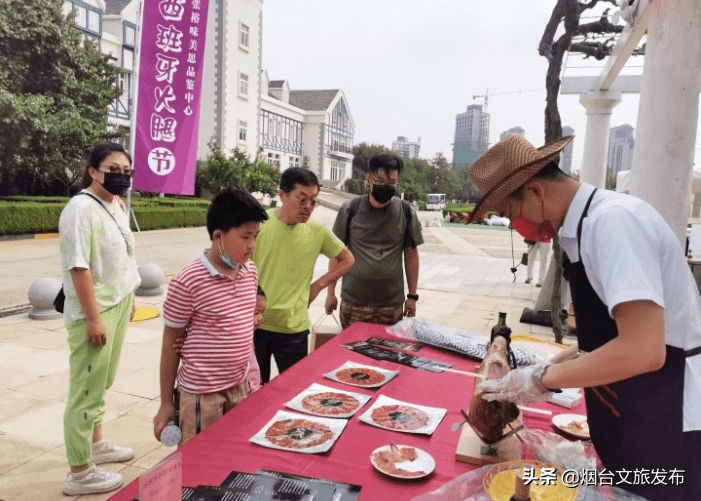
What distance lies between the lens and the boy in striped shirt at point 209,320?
2.01 meters

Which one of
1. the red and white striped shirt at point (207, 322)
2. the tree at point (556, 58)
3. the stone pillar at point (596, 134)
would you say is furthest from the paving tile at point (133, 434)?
the stone pillar at point (596, 134)

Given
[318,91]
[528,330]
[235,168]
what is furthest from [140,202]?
[318,91]

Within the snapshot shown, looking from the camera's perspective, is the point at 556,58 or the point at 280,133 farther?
the point at 280,133

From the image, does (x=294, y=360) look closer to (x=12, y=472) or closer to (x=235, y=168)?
(x=12, y=472)

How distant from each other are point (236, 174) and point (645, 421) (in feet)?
73.8

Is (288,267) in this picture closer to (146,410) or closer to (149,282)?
(146,410)

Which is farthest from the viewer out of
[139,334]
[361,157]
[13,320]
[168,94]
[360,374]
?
[361,157]

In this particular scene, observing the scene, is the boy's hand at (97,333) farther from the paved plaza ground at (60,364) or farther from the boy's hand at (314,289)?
the boy's hand at (314,289)

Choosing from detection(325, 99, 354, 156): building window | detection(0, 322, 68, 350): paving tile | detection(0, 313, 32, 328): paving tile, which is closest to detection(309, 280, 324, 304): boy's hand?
detection(0, 322, 68, 350): paving tile

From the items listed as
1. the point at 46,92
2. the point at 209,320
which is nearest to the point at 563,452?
the point at 209,320

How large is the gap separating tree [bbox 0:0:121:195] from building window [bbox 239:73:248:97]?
12.1 metres

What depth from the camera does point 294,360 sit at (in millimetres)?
3002

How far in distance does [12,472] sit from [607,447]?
300 centimetres

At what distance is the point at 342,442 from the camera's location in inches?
67.7
